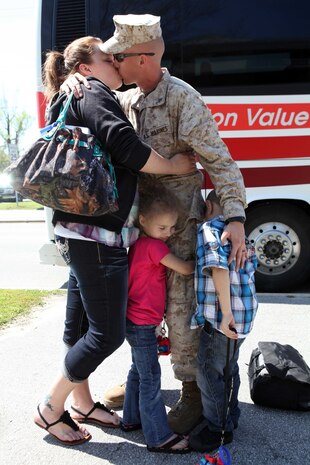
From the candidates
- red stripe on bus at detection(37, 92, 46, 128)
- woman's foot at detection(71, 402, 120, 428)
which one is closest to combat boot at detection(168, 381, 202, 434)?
woman's foot at detection(71, 402, 120, 428)

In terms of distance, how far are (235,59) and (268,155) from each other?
1081 millimetres

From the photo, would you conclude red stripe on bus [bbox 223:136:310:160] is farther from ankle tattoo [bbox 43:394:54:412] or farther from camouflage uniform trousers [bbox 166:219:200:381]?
ankle tattoo [bbox 43:394:54:412]

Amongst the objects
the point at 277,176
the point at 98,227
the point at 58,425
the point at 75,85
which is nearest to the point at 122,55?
the point at 75,85

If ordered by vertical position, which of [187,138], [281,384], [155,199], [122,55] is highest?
[122,55]

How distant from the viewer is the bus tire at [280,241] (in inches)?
208

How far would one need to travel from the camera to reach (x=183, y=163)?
225 cm

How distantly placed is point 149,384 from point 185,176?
1012 millimetres

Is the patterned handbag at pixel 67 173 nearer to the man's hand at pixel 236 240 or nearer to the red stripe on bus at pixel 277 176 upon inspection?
the man's hand at pixel 236 240

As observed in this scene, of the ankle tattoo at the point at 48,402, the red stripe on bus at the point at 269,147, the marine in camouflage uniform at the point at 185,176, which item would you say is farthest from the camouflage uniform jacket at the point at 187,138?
the red stripe on bus at the point at 269,147

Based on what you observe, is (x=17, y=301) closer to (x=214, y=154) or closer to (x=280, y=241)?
(x=280, y=241)

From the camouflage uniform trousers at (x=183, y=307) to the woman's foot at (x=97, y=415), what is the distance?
1.52ft

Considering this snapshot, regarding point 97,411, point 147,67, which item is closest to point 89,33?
point 147,67

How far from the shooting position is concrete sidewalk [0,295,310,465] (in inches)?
89.4

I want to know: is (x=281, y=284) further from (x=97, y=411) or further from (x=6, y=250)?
(x=6, y=250)
